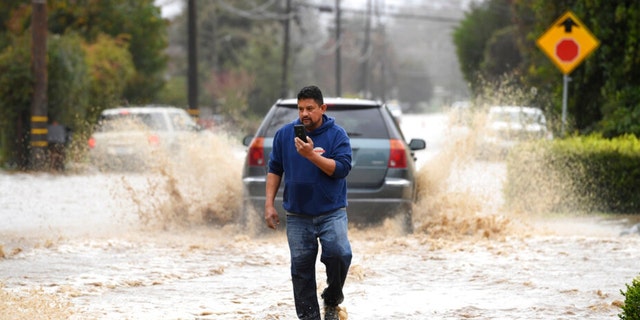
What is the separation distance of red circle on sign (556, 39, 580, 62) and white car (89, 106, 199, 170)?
6.25 meters

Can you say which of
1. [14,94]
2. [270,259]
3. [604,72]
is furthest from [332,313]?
[14,94]

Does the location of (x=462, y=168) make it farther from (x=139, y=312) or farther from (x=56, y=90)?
(x=56, y=90)

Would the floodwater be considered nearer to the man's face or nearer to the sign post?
the man's face

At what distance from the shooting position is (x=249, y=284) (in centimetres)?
977

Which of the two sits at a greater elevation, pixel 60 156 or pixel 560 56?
pixel 560 56

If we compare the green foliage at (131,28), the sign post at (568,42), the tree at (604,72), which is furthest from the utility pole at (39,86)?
the green foliage at (131,28)

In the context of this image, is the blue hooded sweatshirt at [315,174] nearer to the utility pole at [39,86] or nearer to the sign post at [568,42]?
the sign post at [568,42]

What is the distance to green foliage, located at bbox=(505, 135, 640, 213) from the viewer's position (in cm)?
1625

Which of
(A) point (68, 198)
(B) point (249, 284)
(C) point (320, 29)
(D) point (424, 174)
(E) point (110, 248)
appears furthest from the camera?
(C) point (320, 29)

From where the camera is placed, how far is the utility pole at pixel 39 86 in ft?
83.5

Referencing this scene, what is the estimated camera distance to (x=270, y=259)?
37.5 feet

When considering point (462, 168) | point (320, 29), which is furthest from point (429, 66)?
point (462, 168)

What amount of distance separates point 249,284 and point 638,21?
1187 centimetres

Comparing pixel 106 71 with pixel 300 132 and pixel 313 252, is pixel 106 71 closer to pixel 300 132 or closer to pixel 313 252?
pixel 313 252
